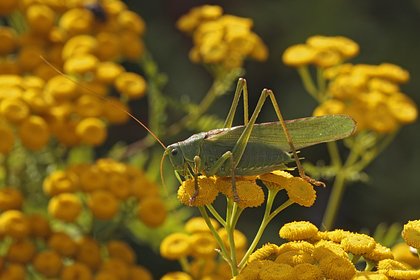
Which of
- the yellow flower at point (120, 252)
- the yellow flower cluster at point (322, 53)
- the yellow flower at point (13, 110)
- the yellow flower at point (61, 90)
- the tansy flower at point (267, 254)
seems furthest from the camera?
the yellow flower cluster at point (322, 53)

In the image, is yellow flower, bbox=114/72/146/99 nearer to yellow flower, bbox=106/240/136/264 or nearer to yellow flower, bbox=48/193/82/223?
yellow flower, bbox=48/193/82/223

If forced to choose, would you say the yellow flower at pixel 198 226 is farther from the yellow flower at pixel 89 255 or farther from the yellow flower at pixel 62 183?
the yellow flower at pixel 62 183

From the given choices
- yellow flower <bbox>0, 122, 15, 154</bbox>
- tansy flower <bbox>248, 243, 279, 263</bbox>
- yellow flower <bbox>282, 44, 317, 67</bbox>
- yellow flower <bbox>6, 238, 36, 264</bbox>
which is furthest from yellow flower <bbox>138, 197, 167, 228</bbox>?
tansy flower <bbox>248, 243, 279, 263</bbox>

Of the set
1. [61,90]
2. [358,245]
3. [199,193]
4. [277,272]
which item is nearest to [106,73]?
[61,90]

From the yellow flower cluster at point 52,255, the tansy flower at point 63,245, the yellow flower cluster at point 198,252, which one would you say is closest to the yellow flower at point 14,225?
the yellow flower cluster at point 52,255

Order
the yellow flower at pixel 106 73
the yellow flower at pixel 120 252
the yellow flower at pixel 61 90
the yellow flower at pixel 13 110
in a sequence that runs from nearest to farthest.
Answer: the yellow flower at pixel 120 252, the yellow flower at pixel 13 110, the yellow flower at pixel 61 90, the yellow flower at pixel 106 73

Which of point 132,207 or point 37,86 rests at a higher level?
point 37,86

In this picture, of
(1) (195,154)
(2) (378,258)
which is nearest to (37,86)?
(1) (195,154)

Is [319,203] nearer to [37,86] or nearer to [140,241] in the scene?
[140,241]
